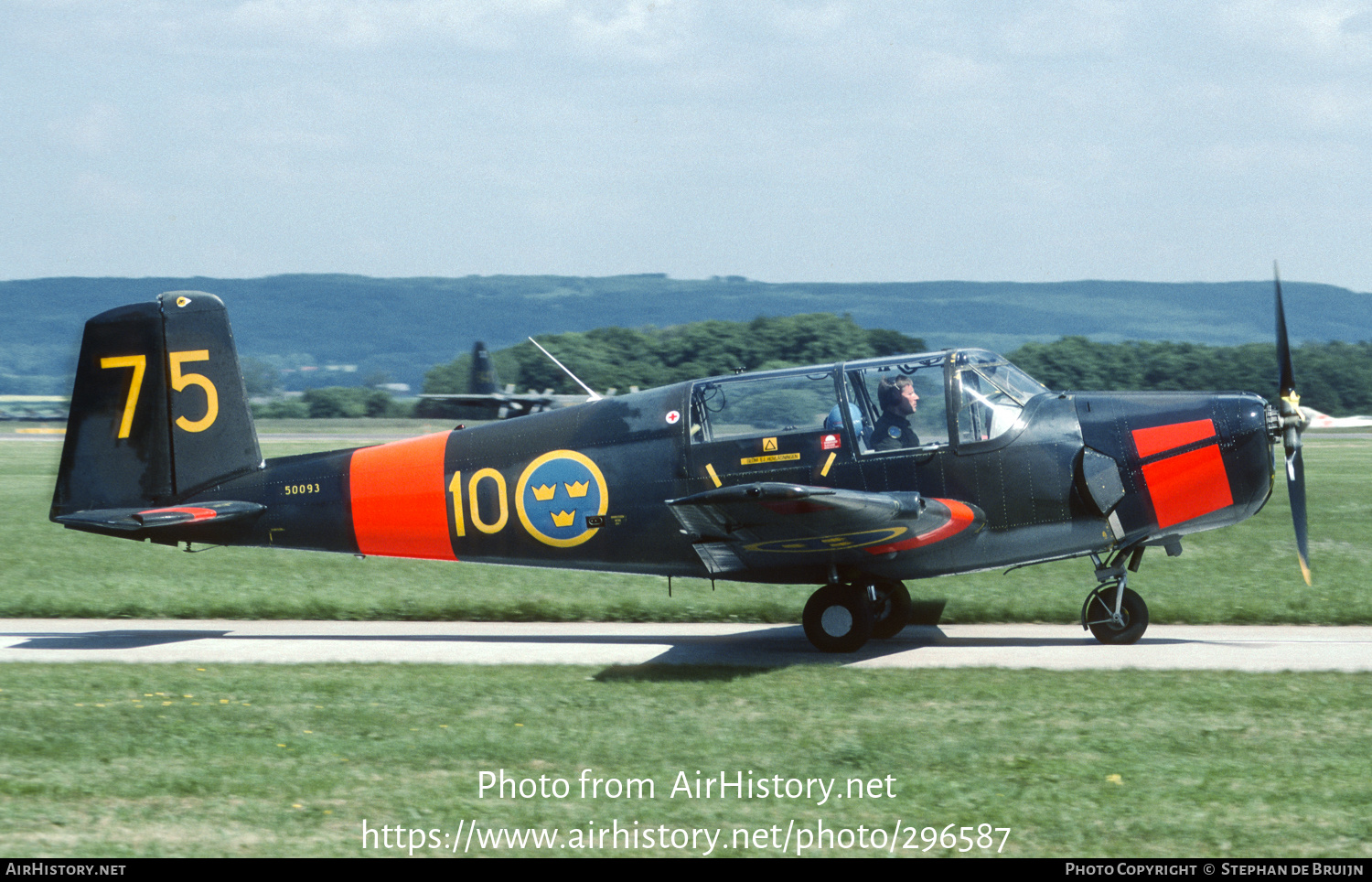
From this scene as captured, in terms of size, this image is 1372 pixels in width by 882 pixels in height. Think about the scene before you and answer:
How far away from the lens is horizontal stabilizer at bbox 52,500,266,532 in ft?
35.4

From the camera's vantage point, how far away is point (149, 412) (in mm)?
11484

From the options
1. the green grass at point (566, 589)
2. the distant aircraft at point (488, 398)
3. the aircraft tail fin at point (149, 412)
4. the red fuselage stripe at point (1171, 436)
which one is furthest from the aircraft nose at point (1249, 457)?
the distant aircraft at point (488, 398)

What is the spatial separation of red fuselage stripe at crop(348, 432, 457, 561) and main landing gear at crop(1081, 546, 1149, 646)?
568 centimetres

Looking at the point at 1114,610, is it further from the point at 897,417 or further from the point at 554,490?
the point at 554,490

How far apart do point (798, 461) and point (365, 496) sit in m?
4.05

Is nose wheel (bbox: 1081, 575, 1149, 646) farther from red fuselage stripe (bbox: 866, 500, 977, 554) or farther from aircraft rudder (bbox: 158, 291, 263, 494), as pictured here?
aircraft rudder (bbox: 158, 291, 263, 494)

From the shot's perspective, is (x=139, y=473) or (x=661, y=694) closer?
(x=661, y=694)

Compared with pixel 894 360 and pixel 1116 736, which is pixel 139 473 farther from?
pixel 1116 736

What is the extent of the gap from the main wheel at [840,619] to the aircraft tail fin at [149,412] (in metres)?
5.26

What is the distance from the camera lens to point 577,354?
75.0 meters

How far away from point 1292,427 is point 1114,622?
214 cm

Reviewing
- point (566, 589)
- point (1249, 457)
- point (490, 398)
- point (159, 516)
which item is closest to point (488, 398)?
point (490, 398)

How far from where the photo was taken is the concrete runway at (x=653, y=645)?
10008mm
